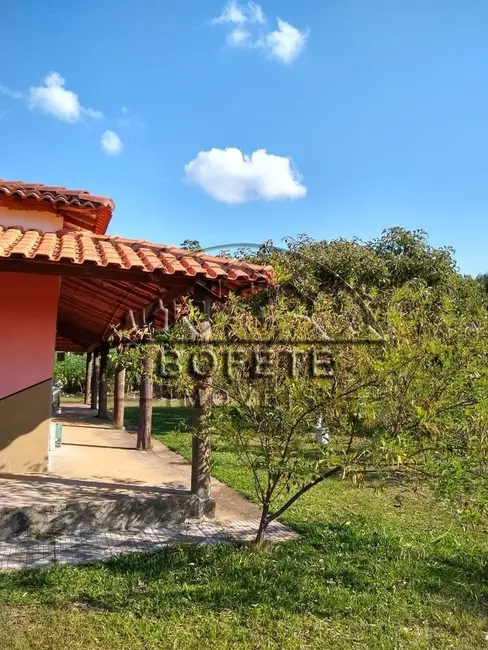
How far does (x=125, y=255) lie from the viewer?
621 cm

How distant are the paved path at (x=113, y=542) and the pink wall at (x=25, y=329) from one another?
2.57 m

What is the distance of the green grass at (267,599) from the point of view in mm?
3523

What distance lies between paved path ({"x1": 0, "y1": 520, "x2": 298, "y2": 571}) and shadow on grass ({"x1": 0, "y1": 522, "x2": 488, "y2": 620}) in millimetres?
308

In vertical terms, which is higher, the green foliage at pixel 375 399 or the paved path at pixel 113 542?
the green foliage at pixel 375 399

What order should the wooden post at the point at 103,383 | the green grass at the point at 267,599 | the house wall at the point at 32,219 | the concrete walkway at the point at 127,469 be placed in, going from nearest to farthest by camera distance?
the green grass at the point at 267,599, the concrete walkway at the point at 127,469, the house wall at the point at 32,219, the wooden post at the point at 103,383

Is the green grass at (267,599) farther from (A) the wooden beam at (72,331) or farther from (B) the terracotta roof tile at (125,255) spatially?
(A) the wooden beam at (72,331)

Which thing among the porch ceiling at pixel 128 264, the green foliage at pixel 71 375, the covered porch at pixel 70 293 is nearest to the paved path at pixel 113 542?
the covered porch at pixel 70 293

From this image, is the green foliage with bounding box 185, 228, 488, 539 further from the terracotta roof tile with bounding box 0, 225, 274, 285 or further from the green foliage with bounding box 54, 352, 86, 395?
the green foliage with bounding box 54, 352, 86, 395

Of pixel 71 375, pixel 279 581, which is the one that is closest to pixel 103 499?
pixel 279 581

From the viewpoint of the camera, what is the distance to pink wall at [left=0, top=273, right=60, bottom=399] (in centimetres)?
730

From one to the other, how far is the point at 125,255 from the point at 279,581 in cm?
388

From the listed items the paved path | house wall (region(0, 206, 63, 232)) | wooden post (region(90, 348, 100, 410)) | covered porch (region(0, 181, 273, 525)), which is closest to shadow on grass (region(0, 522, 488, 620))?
the paved path

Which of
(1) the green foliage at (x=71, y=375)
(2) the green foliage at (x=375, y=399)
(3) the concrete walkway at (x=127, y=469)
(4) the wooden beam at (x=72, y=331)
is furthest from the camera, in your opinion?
(1) the green foliage at (x=71, y=375)

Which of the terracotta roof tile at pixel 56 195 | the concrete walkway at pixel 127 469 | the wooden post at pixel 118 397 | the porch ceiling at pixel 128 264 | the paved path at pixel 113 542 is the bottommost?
the paved path at pixel 113 542
